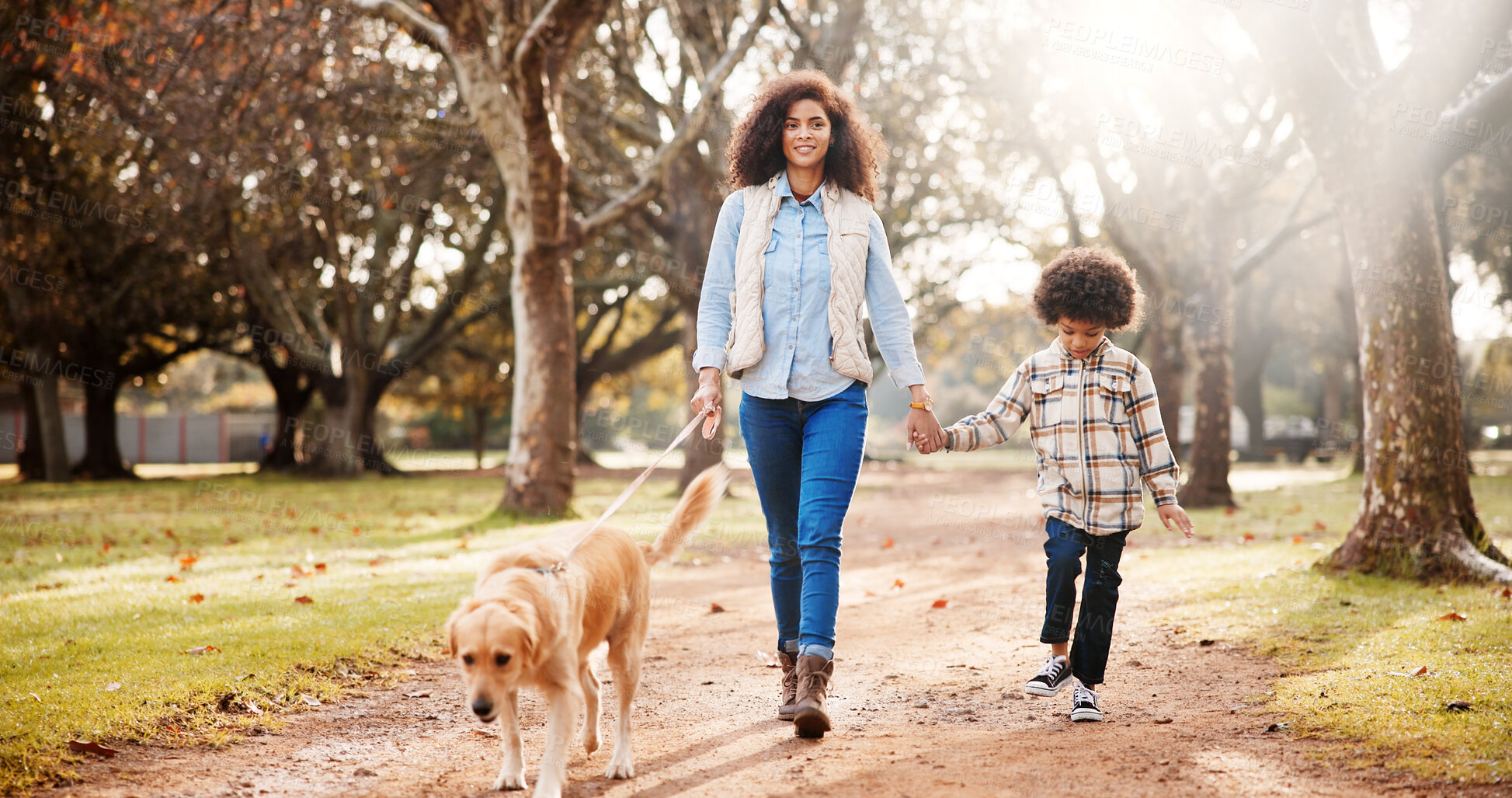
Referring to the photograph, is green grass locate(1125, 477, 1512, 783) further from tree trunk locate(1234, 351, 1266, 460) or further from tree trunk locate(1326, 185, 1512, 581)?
tree trunk locate(1234, 351, 1266, 460)

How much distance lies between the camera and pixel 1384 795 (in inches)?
126

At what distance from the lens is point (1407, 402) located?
7340 millimetres

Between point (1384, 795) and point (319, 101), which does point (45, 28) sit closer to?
point (319, 101)

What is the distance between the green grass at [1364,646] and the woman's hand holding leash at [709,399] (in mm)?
2532

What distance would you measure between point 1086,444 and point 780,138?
183cm

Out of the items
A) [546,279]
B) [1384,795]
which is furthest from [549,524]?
[1384,795]

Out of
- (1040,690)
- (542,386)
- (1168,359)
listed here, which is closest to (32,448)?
(542,386)

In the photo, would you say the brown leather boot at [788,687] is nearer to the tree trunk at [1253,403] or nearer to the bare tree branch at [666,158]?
the bare tree branch at [666,158]

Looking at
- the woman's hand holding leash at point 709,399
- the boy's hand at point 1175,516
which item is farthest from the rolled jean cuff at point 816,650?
the boy's hand at point 1175,516

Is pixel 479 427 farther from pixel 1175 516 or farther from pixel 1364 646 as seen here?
pixel 1175 516

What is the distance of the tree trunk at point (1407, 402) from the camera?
23.6ft

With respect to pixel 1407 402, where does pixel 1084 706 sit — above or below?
below

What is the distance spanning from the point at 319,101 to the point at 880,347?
11072 millimetres

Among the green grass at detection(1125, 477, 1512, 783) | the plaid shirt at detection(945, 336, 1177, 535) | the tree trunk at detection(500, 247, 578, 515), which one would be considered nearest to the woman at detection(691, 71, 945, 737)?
the plaid shirt at detection(945, 336, 1177, 535)
